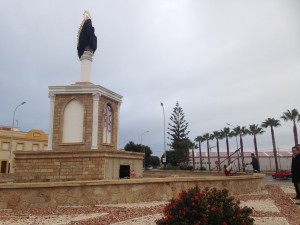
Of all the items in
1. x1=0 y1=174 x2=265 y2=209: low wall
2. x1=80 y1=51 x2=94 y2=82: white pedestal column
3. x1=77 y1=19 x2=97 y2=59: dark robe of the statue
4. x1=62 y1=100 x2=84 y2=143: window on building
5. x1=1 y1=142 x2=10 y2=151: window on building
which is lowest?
x1=0 y1=174 x2=265 y2=209: low wall

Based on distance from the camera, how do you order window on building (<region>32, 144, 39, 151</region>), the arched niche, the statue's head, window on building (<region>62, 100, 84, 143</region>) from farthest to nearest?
window on building (<region>32, 144, 39, 151</region>), the statue's head, the arched niche, window on building (<region>62, 100, 84, 143</region>)

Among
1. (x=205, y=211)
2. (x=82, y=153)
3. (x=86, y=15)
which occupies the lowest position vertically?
(x=205, y=211)

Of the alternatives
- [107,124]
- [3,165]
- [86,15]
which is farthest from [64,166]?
[3,165]

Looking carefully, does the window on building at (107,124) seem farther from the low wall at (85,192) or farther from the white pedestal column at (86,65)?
the low wall at (85,192)

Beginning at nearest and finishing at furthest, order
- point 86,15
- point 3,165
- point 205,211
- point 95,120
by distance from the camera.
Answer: point 205,211 → point 95,120 → point 86,15 → point 3,165

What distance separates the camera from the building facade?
43.1 metres

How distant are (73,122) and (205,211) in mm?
11129

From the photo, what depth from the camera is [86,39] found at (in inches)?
671

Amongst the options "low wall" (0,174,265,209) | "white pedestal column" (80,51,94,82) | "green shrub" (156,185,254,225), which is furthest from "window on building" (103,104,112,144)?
"green shrub" (156,185,254,225)

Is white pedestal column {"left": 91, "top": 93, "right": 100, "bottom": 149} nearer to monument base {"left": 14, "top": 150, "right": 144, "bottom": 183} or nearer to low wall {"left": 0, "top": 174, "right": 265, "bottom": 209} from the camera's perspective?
monument base {"left": 14, "top": 150, "right": 144, "bottom": 183}

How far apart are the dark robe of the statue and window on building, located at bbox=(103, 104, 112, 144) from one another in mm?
4115

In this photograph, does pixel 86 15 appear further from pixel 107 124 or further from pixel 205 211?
pixel 205 211

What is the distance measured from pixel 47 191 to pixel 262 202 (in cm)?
782

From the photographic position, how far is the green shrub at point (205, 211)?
16.1 ft
